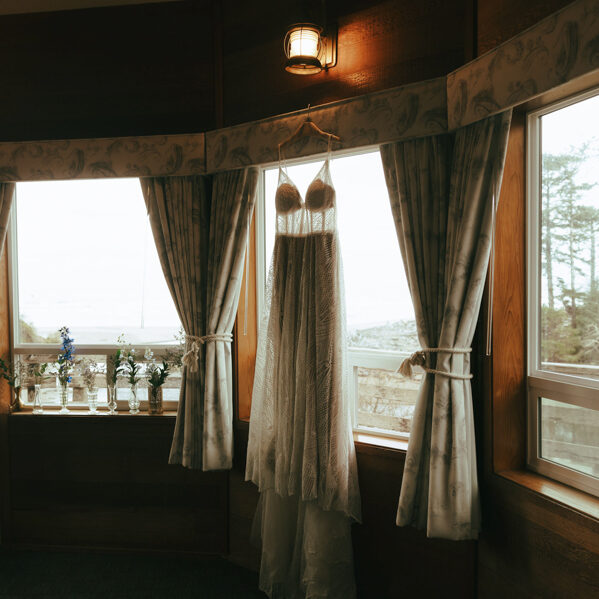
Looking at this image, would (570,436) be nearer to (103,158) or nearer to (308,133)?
→ (308,133)

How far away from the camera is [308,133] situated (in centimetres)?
235

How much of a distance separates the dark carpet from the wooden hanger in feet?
7.14

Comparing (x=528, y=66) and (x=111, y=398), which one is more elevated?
(x=528, y=66)

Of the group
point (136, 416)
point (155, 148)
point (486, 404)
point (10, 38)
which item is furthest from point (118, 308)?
point (486, 404)

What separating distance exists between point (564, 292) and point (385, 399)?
0.94 m

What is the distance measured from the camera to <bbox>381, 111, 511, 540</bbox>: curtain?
183cm

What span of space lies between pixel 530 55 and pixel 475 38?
36 cm

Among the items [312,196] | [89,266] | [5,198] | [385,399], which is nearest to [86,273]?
[89,266]

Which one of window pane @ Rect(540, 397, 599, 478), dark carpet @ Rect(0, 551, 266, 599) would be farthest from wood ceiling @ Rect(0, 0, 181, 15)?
dark carpet @ Rect(0, 551, 266, 599)

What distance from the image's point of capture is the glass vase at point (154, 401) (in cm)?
290

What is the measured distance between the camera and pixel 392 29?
217 centimetres

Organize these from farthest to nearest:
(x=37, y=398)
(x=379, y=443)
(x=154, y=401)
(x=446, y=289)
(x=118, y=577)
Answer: (x=37, y=398)
(x=154, y=401)
(x=118, y=577)
(x=379, y=443)
(x=446, y=289)

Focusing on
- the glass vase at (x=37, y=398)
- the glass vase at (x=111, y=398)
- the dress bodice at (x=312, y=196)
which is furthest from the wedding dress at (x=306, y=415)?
the glass vase at (x=37, y=398)

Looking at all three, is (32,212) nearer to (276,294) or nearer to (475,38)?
(276,294)
